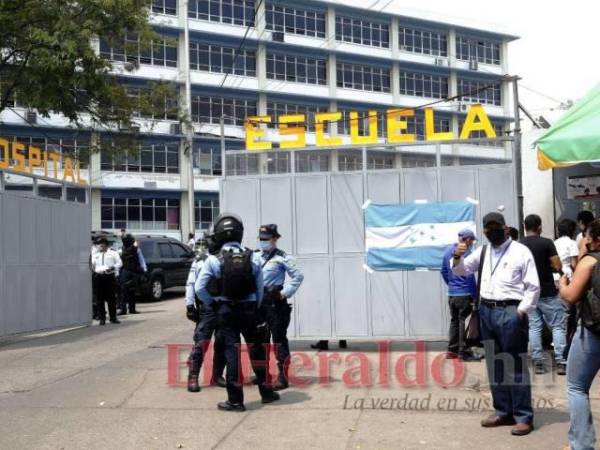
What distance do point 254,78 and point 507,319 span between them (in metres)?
43.4

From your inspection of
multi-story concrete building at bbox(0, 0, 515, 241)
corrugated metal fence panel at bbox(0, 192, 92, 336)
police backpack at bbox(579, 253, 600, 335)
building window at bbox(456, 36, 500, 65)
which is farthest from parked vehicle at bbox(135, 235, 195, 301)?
building window at bbox(456, 36, 500, 65)

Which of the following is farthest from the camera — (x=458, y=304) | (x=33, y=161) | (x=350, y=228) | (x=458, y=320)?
(x=33, y=161)

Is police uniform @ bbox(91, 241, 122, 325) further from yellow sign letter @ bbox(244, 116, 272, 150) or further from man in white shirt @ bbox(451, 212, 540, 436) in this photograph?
man in white shirt @ bbox(451, 212, 540, 436)

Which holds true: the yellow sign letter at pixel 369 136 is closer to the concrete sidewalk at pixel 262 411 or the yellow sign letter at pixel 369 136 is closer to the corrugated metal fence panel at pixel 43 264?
the concrete sidewalk at pixel 262 411

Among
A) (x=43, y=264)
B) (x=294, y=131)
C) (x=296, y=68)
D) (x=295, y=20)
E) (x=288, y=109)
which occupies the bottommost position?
(x=43, y=264)

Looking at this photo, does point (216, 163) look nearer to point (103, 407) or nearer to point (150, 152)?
point (150, 152)

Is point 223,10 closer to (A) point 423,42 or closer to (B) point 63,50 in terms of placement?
(A) point 423,42

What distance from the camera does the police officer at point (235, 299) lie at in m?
6.89

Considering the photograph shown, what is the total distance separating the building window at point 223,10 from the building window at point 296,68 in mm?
2975

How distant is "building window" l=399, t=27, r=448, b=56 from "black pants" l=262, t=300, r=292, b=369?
48.5 meters

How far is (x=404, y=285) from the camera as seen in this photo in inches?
412

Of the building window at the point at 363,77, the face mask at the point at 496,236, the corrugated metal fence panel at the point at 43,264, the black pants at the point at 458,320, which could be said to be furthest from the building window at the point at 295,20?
the face mask at the point at 496,236

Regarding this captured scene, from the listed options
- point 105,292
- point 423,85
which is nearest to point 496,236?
point 105,292

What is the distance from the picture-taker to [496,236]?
20.5ft
